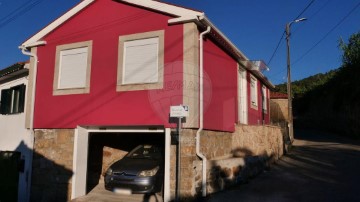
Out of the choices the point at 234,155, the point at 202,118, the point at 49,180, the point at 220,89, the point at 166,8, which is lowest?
the point at 49,180

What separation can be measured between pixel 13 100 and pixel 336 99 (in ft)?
76.4

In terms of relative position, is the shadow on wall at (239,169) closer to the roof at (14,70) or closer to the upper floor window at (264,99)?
the upper floor window at (264,99)

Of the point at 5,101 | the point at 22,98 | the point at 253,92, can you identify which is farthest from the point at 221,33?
the point at 5,101

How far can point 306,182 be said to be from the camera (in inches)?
421

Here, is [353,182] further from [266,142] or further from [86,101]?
[86,101]

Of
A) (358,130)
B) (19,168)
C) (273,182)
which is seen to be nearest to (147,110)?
(273,182)

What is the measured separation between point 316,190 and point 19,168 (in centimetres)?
1049

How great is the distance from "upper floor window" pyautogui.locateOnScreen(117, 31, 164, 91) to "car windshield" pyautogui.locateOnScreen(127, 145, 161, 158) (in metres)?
2.12

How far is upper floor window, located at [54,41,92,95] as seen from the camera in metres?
11.6

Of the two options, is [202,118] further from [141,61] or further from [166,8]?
[166,8]

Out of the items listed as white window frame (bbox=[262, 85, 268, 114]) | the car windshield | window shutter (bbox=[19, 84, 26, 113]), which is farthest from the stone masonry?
window shutter (bbox=[19, 84, 26, 113])

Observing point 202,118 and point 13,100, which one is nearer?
point 202,118

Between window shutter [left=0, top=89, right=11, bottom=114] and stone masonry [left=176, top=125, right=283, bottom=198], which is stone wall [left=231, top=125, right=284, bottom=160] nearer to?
stone masonry [left=176, top=125, right=283, bottom=198]

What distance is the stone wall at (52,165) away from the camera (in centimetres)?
1142
